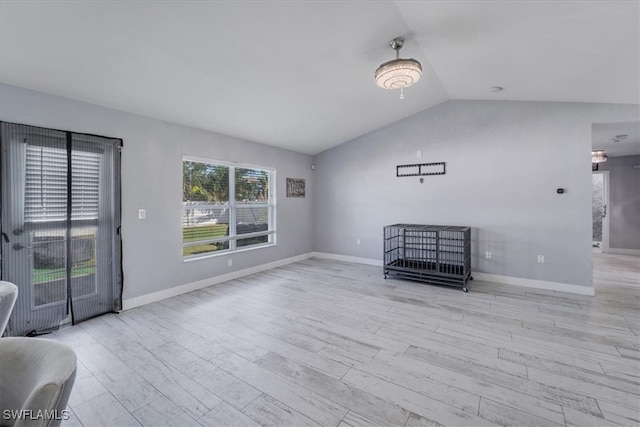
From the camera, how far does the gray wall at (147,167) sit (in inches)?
111

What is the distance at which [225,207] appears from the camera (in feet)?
15.5

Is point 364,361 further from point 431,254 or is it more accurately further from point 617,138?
point 617,138

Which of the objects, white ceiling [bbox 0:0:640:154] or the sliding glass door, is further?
the sliding glass door

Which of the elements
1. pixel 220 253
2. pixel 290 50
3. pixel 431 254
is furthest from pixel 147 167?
pixel 431 254

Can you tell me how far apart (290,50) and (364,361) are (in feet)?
10.1

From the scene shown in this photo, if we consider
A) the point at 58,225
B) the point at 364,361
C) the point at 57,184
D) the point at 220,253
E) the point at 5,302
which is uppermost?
the point at 57,184

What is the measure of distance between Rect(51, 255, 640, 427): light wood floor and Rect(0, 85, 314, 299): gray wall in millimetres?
527

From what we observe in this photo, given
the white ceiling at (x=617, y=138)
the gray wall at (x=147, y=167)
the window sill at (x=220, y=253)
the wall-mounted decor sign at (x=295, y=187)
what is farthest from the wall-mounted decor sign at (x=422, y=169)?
the gray wall at (x=147, y=167)

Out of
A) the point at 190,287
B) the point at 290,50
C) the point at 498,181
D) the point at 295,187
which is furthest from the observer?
the point at 295,187

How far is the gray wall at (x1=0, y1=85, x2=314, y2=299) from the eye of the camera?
282 cm

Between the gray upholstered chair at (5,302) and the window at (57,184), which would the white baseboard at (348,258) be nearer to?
the window at (57,184)

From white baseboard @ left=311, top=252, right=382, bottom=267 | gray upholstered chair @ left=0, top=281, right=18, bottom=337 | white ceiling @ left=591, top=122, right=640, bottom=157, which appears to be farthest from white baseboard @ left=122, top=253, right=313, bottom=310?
white ceiling @ left=591, top=122, right=640, bottom=157

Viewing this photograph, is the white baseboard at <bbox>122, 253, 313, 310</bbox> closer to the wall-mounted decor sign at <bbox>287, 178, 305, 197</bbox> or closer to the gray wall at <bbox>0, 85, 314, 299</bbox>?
the gray wall at <bbox>0, 85, 314, 299</bbox>

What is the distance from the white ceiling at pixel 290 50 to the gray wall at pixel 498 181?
47 centimetres
